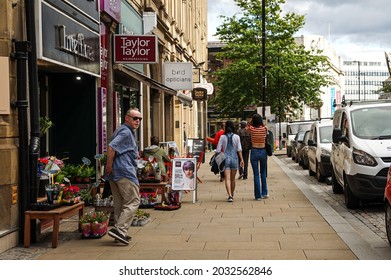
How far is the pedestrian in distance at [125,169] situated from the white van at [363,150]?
4.49 metres

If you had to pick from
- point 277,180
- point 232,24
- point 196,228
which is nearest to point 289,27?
point 232,24

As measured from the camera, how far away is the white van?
35.6ft

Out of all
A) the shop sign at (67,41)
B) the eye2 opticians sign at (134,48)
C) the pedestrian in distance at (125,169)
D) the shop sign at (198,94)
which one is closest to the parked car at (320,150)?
the eye2 opticians sign at (134,48)

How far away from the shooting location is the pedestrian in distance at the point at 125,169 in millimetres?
8227

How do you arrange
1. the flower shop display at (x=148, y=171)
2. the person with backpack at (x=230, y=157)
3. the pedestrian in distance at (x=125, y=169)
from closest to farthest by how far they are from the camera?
the pedestrian in distance at (x=125, y=169) → the flower shop display at (x=148, y=171) → the person with backpack at (x=230, y=157)

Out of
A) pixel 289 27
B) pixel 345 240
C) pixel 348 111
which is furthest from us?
pixel 289 27

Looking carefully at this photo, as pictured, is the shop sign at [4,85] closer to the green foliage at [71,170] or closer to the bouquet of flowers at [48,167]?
the bouquet of flowers at [48,167]

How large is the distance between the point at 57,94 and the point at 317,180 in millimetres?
9135

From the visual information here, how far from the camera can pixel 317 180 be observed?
19.1m

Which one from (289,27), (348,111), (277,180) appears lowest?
(277,180)

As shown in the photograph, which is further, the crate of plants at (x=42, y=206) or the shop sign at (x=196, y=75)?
the shop sign at (x=196, y=75)

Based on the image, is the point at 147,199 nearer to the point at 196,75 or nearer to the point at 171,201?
the point at 171,201

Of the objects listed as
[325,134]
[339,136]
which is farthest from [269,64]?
[339,136]

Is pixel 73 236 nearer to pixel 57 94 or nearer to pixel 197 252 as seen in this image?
pixel 197 252
